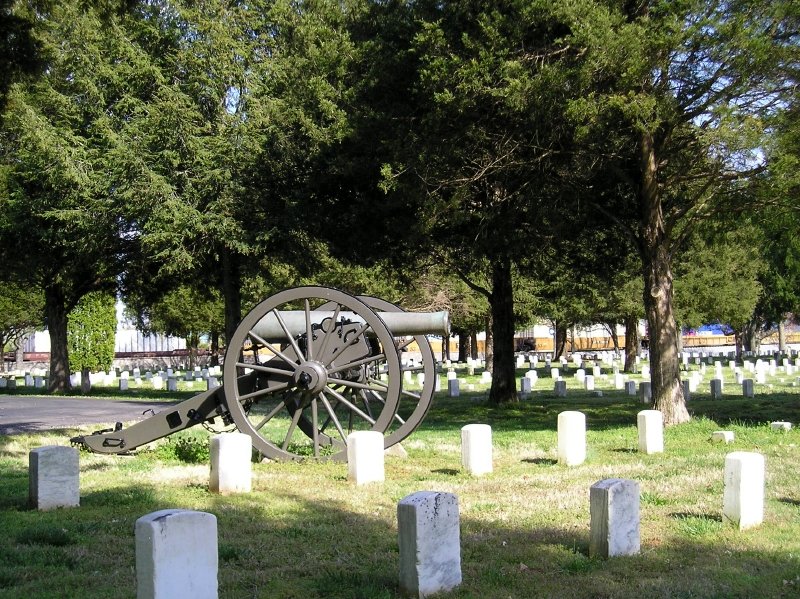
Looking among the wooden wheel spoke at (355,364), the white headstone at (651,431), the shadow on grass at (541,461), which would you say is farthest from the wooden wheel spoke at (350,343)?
the white headstone at (651,431)

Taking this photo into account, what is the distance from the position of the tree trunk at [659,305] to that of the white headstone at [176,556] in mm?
12033

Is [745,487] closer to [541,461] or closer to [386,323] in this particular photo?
[541,461]

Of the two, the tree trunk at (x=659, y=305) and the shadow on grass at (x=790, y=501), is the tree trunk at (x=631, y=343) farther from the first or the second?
the shadow on grass at (x=790, y=501)

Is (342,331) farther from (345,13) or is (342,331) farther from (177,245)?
(177,245)

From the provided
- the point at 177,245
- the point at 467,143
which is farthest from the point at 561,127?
the point at 177,245

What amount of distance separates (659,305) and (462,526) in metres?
9.22

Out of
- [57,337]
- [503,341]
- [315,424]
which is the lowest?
[315,424]

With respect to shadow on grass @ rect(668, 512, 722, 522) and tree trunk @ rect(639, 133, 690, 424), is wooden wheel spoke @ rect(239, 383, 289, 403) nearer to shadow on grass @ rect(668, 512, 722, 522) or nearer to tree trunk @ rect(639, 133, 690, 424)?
shadow on grass @ rect(668, 512, 722, 522)

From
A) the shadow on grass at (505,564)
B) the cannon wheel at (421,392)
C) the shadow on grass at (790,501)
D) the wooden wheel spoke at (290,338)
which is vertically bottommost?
the shadow on grass at (505,564)

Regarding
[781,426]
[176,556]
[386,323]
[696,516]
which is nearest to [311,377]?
[386,323]

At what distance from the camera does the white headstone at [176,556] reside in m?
4.78

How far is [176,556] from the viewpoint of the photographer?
4.86 metres

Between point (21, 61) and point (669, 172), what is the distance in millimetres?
11904

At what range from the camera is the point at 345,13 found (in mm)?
21500
